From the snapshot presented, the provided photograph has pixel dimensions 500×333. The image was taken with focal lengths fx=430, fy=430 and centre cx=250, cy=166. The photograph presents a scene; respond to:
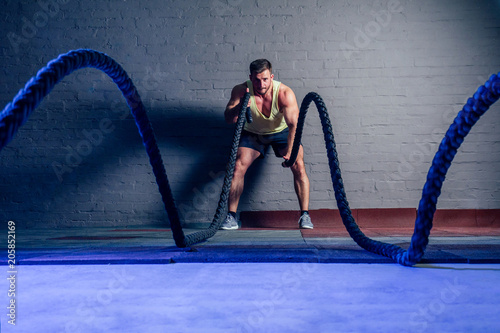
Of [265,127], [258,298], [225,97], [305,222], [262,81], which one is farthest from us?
[225,97]

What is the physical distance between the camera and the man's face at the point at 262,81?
3443mm

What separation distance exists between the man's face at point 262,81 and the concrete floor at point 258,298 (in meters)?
2.17

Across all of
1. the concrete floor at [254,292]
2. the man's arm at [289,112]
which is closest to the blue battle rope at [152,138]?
the concrete floor at [254,292]

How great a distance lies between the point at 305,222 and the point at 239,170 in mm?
703

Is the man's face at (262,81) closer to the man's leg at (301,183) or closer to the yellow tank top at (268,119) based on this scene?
the yellow tank top at (268,119)

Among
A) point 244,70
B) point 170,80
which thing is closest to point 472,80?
point 244,70

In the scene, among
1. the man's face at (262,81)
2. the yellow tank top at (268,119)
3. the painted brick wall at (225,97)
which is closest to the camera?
the man's face at (262,81)

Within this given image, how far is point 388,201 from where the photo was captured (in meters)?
3.86

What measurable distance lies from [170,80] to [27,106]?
3272mm

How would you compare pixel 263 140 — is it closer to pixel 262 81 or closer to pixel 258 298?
pixel 262 81

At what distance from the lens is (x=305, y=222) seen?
3551 millimetres

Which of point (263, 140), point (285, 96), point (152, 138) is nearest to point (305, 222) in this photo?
point (263, 140)

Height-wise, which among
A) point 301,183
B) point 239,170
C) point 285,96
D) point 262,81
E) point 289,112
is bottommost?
point 301,183

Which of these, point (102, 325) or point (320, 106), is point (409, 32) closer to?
point (320, 106)
